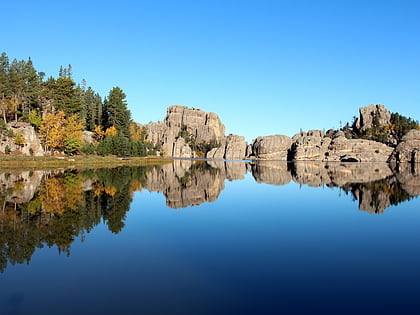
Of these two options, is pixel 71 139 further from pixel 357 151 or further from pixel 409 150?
pixel 409 150

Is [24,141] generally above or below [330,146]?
below

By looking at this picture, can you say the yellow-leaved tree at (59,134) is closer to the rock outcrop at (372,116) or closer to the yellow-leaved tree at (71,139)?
the yellow-leaved tree at (71,139)

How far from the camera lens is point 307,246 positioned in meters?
13.6

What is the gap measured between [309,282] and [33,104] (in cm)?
10697

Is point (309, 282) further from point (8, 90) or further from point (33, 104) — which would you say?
point (33, 104)

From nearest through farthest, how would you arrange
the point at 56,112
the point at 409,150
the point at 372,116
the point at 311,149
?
1. the point at 56,112
2. the point at 409,150
3. the point at 311,149
4. the point at 372,116

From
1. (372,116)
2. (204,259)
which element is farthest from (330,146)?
(204,259)

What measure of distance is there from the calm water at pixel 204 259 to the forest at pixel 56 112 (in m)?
58.3

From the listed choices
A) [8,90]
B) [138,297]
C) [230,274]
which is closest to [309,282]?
[230,274]

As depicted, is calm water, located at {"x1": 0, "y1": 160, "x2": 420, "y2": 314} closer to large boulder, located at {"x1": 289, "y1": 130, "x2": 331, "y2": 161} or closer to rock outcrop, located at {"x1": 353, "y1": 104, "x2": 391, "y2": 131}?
large boulder, located at {"x1": 289, "y1": 130, "x2": 331, "y2": 161}

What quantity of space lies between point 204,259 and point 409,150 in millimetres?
133507

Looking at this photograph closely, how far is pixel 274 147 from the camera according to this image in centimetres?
16888

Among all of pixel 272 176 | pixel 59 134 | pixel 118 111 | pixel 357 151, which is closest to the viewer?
pixel 272 176

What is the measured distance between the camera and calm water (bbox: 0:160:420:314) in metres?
8.23
